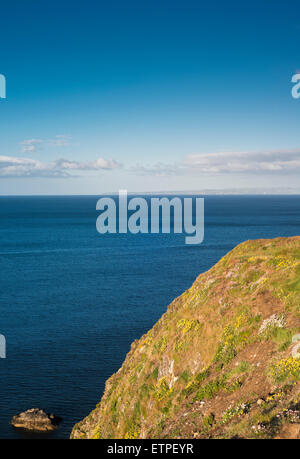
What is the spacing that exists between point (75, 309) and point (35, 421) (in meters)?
39.1

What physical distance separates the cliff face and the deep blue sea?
20897 millimetres

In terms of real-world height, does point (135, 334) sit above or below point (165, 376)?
below

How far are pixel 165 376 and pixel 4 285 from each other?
88113 millimetres

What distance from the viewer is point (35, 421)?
4475 centimetres

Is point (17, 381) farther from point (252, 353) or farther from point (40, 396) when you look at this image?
point (252, 353)

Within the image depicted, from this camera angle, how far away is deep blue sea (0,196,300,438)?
52094mm

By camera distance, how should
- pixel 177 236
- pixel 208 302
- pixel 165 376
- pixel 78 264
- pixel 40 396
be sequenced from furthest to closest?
pixel 177 236 < pixel 78 264 < pixel 40 396 < pixel 208 302 < pixel 165 376

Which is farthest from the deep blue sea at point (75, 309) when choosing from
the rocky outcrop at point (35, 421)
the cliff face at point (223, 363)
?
the cliff face at point (223, 363)

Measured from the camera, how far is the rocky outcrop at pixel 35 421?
44.5 m

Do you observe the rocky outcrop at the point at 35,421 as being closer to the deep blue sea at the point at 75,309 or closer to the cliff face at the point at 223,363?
the deep blue sea at the point at 75,309

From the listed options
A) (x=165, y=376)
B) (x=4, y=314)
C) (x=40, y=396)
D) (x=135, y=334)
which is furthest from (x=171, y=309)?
(x=4, y=314)

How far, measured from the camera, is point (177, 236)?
645ft

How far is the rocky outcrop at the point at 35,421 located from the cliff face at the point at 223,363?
1412cm

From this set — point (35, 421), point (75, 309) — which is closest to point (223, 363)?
point (35, 421)
